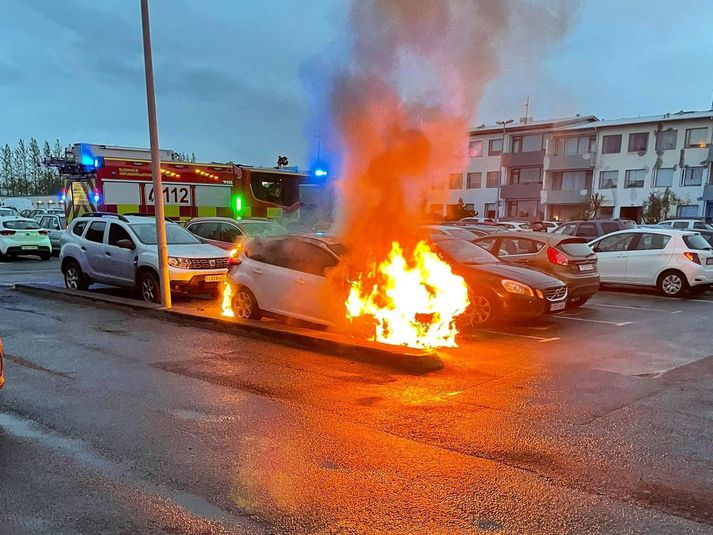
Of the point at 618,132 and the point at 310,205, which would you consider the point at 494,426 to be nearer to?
the point at 310,205

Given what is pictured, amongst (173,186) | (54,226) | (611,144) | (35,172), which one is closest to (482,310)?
(173,186)

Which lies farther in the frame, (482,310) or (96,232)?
(96,232)

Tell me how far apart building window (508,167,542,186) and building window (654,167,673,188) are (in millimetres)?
9837

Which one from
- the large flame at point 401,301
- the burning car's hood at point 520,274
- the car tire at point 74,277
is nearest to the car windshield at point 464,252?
the burning car's hood at point 520,274

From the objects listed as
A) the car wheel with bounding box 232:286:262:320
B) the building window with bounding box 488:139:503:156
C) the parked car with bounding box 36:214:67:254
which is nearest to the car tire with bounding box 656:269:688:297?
the car wheel with bounding box 232:286:262:320

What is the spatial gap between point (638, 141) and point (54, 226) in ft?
142

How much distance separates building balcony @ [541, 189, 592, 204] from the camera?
49.2 metres

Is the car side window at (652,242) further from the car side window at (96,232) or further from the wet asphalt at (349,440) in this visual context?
the car side window at (96,232)

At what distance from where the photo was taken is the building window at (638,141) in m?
45.6

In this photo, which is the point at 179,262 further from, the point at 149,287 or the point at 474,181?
the point at 474,181

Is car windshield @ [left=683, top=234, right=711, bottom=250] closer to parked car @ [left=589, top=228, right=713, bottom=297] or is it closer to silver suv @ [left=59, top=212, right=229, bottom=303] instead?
parked car @ [left=589, top=228, right=713, bottom=297]

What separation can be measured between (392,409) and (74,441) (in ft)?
8.83

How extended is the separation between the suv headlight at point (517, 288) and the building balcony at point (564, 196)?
4391 centimetres

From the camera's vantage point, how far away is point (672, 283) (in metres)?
12.9
